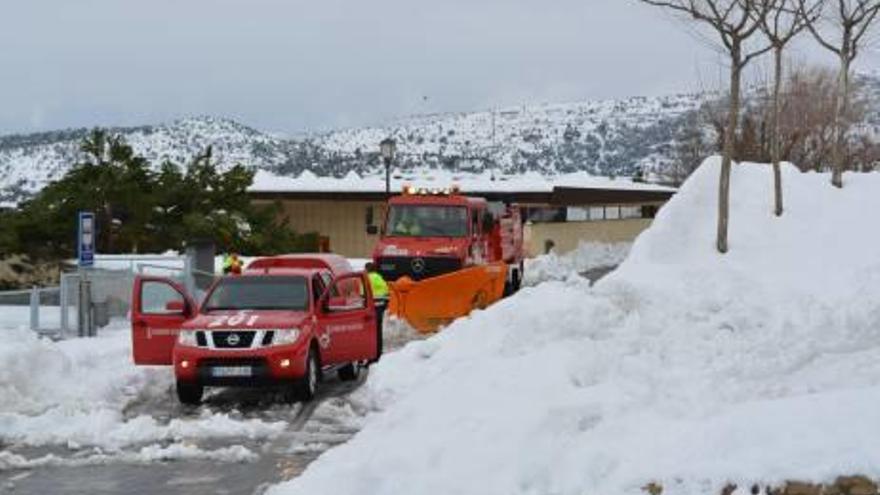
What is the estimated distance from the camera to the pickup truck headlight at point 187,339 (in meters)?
14.8

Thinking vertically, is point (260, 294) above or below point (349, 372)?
above

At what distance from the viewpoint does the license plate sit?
1454cm

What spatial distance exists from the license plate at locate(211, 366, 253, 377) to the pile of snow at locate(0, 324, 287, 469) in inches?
18.4

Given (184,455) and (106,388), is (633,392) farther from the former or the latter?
(106,388)

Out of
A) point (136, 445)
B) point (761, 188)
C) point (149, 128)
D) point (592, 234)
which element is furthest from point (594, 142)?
point (136, 445)

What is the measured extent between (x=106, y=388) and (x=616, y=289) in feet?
28.3

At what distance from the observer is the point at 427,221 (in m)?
26.8

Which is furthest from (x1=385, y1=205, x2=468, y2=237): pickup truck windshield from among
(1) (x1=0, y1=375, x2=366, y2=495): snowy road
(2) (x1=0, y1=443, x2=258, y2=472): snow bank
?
(2) (x1=0, y1=443, x2=258, y2=472): snow bank

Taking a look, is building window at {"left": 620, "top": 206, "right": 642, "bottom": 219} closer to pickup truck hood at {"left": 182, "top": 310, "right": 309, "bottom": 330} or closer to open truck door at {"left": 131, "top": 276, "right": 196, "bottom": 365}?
open truck door at {"left": 131, "top": 276, "right": 196, "bottom": 365}

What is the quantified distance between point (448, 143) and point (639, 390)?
5537 inches

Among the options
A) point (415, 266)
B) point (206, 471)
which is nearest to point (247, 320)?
point (206, 471)

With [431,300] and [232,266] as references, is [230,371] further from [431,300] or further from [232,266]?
[431,300]

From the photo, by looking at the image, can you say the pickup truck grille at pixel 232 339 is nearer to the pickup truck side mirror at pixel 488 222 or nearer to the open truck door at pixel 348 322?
the open truck door at pixel 348 322

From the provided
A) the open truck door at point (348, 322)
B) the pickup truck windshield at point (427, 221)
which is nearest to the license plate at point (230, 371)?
the open truck door at point (348, 322)
